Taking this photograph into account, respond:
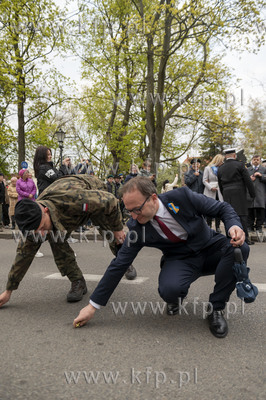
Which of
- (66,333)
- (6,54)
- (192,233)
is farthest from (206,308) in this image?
(6,54)

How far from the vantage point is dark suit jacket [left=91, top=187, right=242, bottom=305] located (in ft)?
9.45

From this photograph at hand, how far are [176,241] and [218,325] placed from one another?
0.71 meters

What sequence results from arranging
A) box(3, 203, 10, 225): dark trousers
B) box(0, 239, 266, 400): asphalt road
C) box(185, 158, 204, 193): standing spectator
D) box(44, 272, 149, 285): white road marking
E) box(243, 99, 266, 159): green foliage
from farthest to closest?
box(243, 99, 266, 159): green foliage → box(3, 203, 10, 225): dark trousers → box(185, 158, 204, 193): standing spectator → box(44, 272, 149, 285): white road marking → box(0, 239, 266, 400): asphalt road

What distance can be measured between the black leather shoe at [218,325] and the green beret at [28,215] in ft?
5.12

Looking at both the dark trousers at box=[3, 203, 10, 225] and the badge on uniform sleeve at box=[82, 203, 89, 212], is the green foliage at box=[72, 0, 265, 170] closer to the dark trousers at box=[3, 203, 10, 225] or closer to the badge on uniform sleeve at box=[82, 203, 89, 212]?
the dark trousers at box=[3, 203, 10, 225]

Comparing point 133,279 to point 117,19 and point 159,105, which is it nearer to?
point 159,105

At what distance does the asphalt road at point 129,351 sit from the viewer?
6.83 feet

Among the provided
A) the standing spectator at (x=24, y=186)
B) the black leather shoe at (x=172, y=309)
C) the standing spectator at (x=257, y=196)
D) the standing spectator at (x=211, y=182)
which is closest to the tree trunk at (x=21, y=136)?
the standing spectator at (x=24, y=186)

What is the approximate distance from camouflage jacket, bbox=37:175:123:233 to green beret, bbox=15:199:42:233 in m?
0.20

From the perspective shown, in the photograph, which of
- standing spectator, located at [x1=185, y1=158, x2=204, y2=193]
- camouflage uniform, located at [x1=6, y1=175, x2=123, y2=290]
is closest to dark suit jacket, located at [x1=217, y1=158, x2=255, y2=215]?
standing spectator, located at [x1=185, y1=158, x2=204, y2=193]

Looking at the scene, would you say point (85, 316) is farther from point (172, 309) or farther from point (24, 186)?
point (24, 186)

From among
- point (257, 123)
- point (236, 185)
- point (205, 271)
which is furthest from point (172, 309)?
point (257, 123)

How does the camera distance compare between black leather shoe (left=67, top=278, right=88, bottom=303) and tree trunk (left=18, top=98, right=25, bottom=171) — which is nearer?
black leather shoe (left=67, top=278, right=88, bottom=303)

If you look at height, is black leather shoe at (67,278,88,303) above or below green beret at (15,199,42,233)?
below
